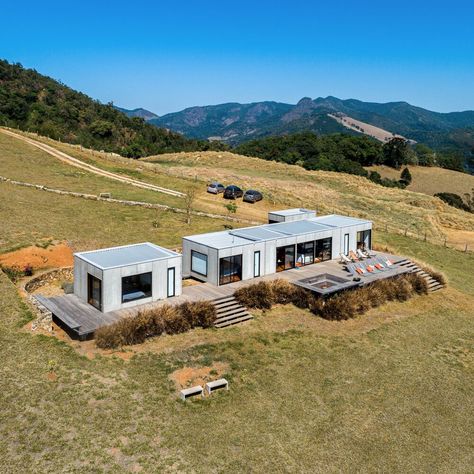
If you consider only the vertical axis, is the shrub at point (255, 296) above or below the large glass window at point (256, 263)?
below

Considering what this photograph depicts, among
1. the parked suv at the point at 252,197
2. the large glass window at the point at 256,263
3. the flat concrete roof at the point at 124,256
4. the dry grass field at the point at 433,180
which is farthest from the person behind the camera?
the dry grass field at the point at 433,180

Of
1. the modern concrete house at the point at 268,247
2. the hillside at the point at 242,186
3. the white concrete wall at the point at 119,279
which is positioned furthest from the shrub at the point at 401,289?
the hillside at the point at 242,186

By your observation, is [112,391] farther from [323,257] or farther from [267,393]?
[323,257]

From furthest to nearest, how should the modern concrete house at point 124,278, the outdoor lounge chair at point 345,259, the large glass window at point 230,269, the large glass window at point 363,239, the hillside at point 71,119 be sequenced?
the hillside at point 71,119
the large glass window at point 363,239
the outdoor lounge chair at point 345,259
the large glass window at point 230,269
the modern concrete house at point 124,278

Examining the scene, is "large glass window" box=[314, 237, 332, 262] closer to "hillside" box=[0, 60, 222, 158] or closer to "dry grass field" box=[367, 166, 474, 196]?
"hillside" box=[0, 60, 222, 158]

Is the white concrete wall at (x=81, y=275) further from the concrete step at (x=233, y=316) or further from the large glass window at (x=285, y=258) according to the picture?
the large glass window at (x=285, y=258)

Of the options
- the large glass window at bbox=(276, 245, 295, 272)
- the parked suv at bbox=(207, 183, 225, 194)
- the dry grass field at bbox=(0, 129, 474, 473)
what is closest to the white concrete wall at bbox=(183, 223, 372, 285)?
the large glass window at bbox=(276, 245, 295, 272)

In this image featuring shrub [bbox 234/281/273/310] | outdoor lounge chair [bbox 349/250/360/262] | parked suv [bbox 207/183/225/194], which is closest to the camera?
shrub [bbox 234/281/273/310]

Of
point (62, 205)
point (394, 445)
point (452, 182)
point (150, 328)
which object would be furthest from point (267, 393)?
point (452, 182)
